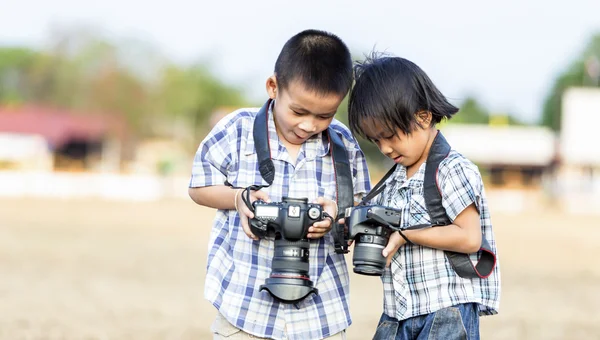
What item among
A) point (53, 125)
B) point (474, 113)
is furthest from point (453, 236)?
point (474, 113)

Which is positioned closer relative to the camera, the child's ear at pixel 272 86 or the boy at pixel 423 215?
the boy at pixel 423 215

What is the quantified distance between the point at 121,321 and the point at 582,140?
4537cm

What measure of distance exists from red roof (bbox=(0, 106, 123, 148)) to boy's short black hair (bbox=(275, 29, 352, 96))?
53452mm

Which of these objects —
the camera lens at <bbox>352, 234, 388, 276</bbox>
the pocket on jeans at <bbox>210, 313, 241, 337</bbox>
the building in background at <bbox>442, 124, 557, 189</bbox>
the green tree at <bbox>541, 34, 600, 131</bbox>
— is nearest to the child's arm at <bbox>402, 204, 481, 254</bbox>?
the camera lens at <bbox>352, 234, 388, 276</bbox>

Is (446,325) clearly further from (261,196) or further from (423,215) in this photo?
(261,196)

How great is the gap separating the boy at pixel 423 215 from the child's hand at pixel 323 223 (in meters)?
0.23

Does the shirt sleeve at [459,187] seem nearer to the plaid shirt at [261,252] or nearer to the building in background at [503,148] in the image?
the plaid shirt at [261,252]

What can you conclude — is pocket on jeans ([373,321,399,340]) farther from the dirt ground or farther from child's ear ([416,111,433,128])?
the dirt ground

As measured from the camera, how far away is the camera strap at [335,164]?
127 inches

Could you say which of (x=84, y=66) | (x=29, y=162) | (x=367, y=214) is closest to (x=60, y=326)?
(x=367, y=214)

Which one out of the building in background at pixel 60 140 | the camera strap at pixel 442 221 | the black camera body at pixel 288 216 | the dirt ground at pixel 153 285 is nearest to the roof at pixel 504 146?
the building in background at pixel 60 140

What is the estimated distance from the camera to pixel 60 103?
71938mm

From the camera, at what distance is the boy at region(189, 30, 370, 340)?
3170 millimetres

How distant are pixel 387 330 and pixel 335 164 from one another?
2.16ft
